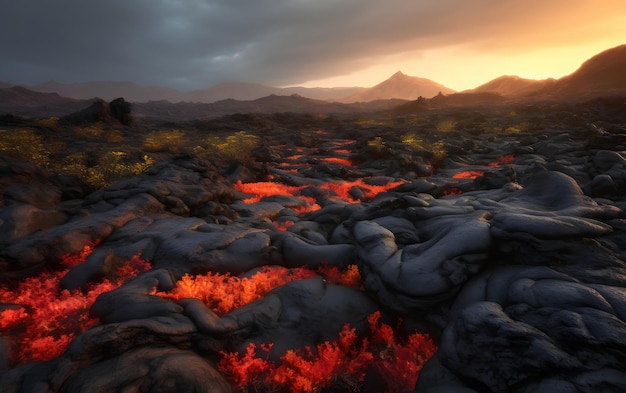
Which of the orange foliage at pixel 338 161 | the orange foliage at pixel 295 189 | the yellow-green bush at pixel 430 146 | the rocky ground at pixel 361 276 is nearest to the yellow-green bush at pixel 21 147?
the rocky ground at pixel 361 276

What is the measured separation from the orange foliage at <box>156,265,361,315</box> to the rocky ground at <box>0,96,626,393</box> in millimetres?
368

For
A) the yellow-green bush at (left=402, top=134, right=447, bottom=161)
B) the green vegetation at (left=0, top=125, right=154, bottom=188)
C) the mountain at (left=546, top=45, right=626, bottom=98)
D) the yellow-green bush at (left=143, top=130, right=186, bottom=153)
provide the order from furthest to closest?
the mountain at (left=546, top=45, right=626, bottom=98) → the yellow-green bush at (left=143, top=130, right=186, bottom=153) → the yellow-green bush at (left=402, top=134, right=447, bottom=161) → the green vegetation at (left=0, top=125, right=154, bottom=188)

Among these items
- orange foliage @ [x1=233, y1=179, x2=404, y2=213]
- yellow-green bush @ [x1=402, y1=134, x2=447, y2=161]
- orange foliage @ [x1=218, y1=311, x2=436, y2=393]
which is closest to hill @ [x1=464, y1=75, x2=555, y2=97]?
yellow-green bush @ [x1=402, y1=134, x2=447, y2=161]

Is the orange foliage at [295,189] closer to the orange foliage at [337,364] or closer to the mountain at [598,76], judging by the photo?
the orange foliage at [337,364]

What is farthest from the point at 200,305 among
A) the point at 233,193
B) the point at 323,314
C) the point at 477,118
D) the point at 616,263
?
the point at 477,118

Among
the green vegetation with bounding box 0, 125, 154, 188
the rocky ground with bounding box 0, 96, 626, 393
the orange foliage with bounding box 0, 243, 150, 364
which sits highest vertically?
the green vegetation with bounding box 0, 125, 154, 188

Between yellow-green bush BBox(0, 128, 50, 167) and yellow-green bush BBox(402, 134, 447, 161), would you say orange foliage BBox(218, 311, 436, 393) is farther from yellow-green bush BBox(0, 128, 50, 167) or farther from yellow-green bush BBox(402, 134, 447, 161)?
yellow-green bush BBox(402, 134, 447, 161)

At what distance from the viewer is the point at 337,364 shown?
654 centimetres

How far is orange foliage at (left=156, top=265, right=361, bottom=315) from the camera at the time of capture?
8.23 m

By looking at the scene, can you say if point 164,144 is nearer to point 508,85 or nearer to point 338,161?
point 338,161

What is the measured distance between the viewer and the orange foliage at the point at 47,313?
6.44 meters

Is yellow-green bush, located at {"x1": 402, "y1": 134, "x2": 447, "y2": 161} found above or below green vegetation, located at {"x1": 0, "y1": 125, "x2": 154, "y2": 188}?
below

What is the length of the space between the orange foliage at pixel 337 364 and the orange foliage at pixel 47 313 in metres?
3.88

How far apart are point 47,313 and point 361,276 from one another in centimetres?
874
